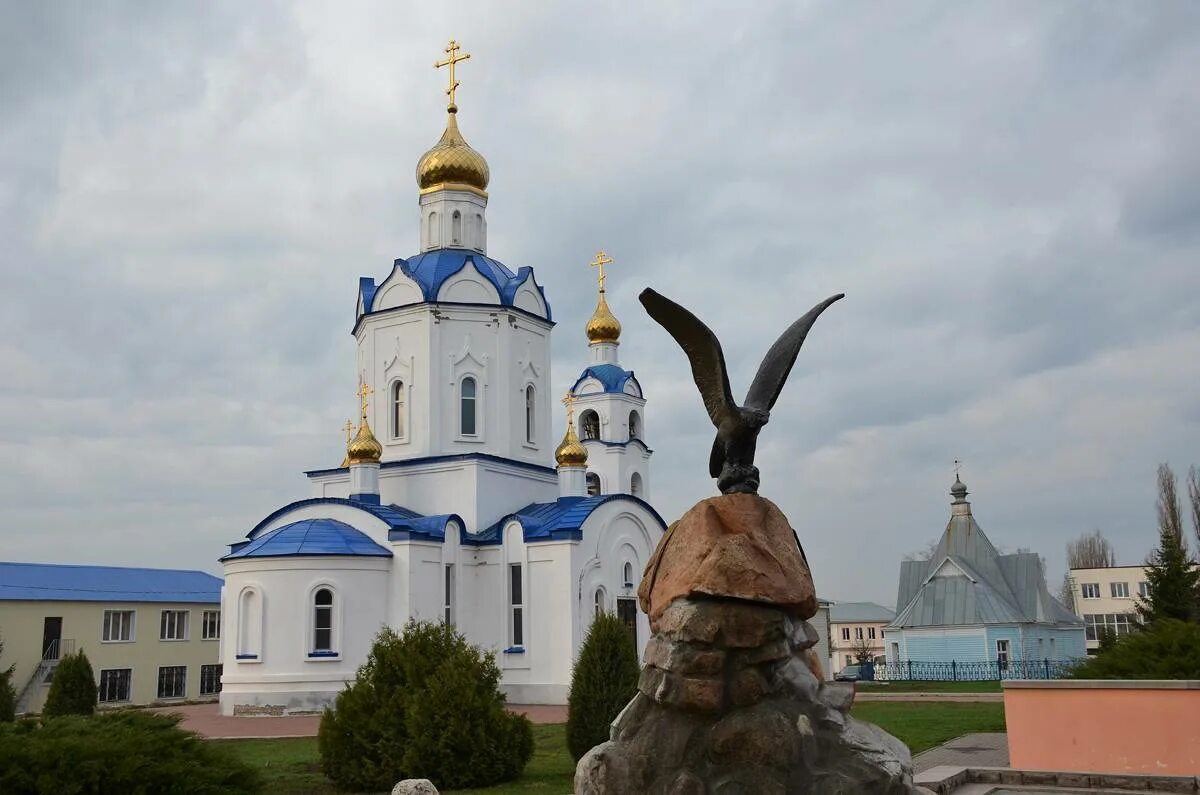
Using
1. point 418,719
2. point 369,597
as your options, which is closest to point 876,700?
point 369,597

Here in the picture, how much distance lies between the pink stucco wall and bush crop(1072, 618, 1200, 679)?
1.95 m

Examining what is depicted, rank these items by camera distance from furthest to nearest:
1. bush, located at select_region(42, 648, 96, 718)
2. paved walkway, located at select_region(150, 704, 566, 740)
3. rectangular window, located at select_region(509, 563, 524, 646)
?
1. rectangular window, located at select_region(509, 563, 524, 646)
2. paved walkway, located at select_region(150, 704, 566, 740)
3. bush, located at select_region(42, 648, 96, 718)

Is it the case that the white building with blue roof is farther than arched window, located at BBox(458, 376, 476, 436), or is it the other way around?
the white building with blue roof

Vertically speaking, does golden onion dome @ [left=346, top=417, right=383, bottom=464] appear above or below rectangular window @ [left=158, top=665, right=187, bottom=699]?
above

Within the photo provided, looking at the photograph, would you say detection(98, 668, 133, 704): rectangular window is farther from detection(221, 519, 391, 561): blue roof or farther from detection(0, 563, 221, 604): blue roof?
detection(221, 519, 391, 561): blue roof

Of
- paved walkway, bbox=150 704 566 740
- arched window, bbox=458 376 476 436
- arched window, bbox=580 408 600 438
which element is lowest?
paved walkway, bbox=150 704 566 740

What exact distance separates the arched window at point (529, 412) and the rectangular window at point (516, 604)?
15.2 feet

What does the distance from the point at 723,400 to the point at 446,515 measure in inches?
805

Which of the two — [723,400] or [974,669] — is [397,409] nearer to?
[974,669]

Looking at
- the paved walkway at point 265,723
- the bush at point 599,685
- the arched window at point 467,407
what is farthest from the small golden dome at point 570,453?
the bush at point 599,685

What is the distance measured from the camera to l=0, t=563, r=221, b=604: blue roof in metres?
33.2

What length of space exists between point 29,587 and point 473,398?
15715mm

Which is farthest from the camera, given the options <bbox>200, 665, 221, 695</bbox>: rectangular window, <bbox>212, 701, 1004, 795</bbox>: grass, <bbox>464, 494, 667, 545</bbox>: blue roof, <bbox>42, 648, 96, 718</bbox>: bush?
<bbox>200, 665, 221, 695</bbox>: rectangular window

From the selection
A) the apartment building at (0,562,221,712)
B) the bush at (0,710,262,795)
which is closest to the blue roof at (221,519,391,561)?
the apartment building at (0,562,221,712)
